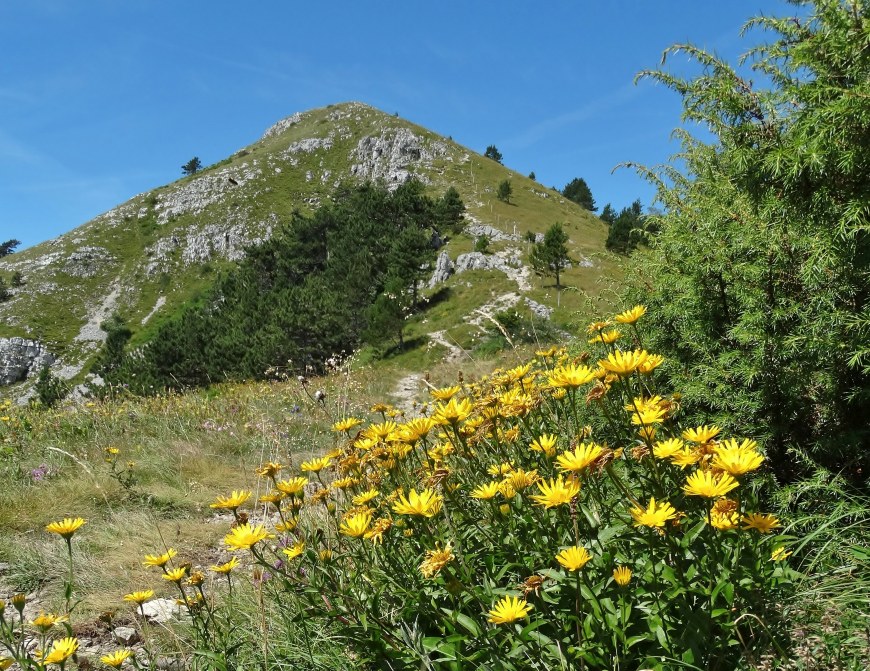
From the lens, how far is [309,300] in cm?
3066

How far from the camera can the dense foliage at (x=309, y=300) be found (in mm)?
29344

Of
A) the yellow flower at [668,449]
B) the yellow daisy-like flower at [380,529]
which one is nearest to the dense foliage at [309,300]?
the yellow daisy-like flower at [380,529]

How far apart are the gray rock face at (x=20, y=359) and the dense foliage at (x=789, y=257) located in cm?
6886

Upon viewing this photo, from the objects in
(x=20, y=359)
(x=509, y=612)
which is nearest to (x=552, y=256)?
(x=509, y=612)

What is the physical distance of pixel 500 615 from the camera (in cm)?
124

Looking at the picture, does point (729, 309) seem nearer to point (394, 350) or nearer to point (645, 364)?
point (645, 364)

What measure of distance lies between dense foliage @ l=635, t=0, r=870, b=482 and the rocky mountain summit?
137 ft

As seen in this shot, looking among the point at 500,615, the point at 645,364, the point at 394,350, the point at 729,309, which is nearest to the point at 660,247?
the point at 729,309

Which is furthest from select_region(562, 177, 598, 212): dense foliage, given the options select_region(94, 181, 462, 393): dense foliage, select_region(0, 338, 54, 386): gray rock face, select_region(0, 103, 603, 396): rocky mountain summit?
select_region(0, 338, 54, 386): gray rock face

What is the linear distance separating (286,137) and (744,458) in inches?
3910

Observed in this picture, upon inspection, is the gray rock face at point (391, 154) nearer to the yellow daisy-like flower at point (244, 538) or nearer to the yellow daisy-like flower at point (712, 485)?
the yellow daisy-like flower at point (244, 538)

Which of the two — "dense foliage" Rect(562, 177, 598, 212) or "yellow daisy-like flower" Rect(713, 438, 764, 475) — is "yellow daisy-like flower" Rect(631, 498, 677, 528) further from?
"dense foliage" Rect(562, 177, 598, 212)

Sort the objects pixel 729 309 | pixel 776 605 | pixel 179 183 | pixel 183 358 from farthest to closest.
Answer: pixel 179 183 → pixel 183 358 → pixel 729 309 → pixel 776 605

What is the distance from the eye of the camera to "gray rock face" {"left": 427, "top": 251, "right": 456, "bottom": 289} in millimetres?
39656
